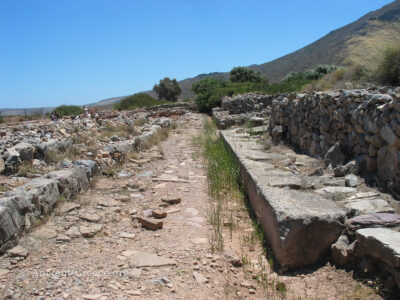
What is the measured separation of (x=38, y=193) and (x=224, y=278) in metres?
2.15

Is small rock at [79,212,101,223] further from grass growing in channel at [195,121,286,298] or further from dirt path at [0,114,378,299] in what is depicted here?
grass growing in channel at [195,121,286,298]

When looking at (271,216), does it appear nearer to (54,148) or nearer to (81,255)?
(81,255)

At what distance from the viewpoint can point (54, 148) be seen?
21.2ft

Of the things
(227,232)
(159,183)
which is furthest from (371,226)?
(159,183)

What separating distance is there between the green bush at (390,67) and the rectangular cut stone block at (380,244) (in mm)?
4261

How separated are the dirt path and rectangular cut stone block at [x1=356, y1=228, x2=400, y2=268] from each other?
0.85 ft

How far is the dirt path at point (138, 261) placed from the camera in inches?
94.9

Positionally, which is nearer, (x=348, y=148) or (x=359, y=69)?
(x=348, y=148)

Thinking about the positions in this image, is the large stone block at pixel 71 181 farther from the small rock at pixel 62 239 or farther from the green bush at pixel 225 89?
the green bush at pixel 225 89

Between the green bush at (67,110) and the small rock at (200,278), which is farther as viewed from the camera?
the green bush at (67,110)

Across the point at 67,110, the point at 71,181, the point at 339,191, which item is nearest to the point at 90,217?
the point at 71,181

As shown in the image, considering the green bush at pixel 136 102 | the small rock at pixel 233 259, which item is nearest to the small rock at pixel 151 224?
the small rock at pixel 233 259

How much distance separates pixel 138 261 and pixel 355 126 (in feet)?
9.38

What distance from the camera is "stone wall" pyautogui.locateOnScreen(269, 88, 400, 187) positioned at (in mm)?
3123
